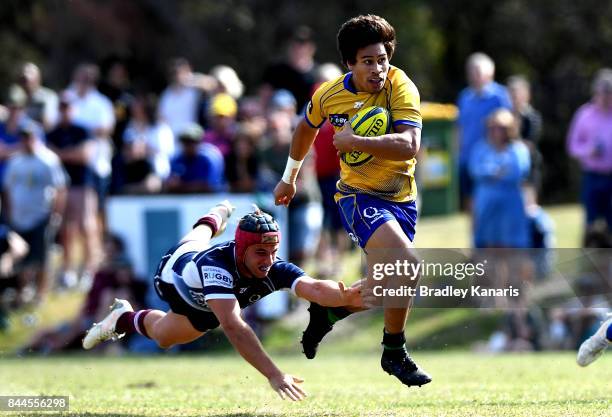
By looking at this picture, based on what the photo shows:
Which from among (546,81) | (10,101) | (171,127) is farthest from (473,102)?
(546,81)

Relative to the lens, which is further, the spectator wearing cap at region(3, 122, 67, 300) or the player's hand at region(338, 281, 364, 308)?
the spectator wearing cap at region(3, 122, 67, 300)

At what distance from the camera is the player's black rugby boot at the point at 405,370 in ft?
24.7

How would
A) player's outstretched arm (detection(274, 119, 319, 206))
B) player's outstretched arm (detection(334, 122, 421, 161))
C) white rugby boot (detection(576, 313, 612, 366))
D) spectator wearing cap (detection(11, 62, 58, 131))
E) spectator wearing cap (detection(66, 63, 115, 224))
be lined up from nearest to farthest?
player's outstretched arm (detection(334, 122, 421, 161)) < white rugby boot (detection(576, 313, 612, 366)) < player's outstretched arm (detection(274, 119, 319, 206)) < spectator wearing cap (detection(66, 63, 115, 224)) < spectator wearing cap (detection(11, 62, 58, 131))

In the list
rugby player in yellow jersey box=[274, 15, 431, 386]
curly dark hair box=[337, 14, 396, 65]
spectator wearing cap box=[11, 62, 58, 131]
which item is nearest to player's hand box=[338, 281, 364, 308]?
rugby player in yellow jersey box=[274, 15, 431, 386]

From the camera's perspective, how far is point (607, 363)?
11.5 m

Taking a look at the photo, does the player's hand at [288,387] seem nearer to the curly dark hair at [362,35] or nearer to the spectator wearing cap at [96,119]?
the curly dark hair at [362,35]

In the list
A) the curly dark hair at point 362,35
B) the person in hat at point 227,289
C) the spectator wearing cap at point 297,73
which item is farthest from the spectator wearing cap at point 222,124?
the curly dark hair at point 362,35

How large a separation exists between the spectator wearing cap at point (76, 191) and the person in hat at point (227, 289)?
6.89 meters

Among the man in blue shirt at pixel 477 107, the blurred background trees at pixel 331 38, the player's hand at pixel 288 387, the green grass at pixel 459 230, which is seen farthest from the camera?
the blurred background trees at pixel 331 38

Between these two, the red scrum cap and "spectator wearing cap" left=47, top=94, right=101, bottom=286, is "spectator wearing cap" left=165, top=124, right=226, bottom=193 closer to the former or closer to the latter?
"spectator wearing cap" left=47, top=94, right=101, bottom=286

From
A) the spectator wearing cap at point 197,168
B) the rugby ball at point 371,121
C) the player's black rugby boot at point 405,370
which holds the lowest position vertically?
the player's black rugby boot at point 405,370

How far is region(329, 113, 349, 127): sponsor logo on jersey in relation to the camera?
7.67m

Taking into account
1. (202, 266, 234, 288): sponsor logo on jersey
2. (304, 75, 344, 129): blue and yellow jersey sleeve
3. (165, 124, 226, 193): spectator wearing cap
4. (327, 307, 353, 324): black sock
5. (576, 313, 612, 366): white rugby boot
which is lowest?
(576, 313, 612, 366): white rugby boot

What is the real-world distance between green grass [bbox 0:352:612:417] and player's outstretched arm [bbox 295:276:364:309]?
2.12ft
